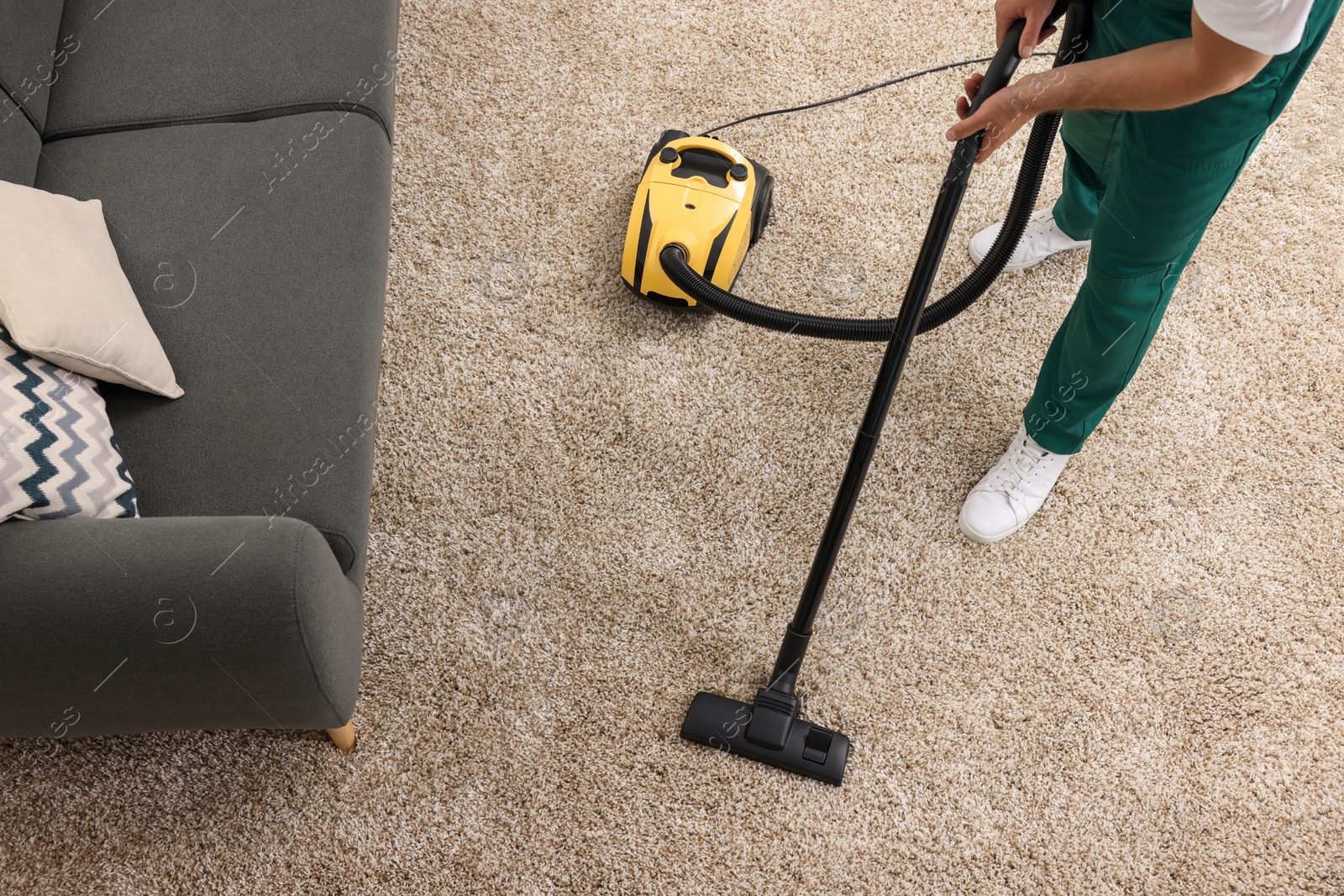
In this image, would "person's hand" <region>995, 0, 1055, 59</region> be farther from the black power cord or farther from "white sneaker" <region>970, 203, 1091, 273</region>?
the black power cord

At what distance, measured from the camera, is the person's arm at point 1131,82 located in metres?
0.79

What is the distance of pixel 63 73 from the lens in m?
1.41

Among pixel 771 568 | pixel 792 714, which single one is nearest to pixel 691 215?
pixel 771 568

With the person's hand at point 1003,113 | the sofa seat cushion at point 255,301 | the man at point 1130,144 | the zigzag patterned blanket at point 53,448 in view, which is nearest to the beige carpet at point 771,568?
the man at point 1130,144

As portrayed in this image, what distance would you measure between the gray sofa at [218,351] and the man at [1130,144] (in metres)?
0.83

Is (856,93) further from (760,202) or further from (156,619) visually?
(156,619)

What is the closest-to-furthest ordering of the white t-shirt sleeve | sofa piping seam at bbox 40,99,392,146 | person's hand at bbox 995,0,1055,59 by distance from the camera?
the white t-shirt sleeve → person's hand at bbox 995,0,1055,59 → sofa piping seam at bbox 40,99,392,146

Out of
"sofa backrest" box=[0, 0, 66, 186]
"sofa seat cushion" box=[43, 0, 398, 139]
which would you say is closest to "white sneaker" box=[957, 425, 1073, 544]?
"sofa seat cushion" box=[43, 0, 398, 139]

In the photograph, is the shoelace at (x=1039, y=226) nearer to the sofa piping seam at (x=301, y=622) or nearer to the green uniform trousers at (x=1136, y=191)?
the green uniform trousers at (x=1136, y=191)

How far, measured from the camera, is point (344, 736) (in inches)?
48.3

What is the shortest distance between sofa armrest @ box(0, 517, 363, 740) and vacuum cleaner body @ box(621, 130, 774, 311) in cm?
80

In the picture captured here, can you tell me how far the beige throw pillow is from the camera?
0.96m

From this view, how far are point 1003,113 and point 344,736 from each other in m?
1.12

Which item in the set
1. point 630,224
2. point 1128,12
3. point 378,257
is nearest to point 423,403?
point 378,257
